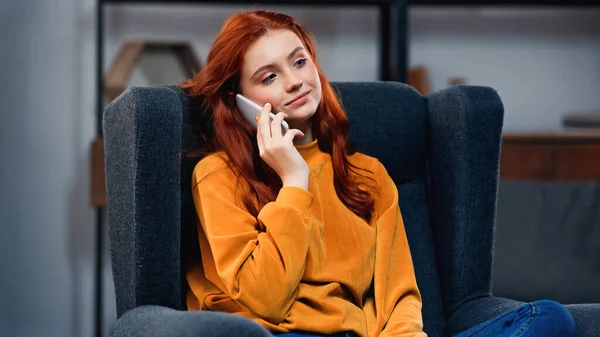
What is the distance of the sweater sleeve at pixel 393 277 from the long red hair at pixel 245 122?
0.14 feet

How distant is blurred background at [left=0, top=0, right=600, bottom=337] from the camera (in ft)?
8.26

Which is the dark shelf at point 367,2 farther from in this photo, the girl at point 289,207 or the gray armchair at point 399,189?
the girl at point 289,207

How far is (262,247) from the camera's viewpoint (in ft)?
4.60

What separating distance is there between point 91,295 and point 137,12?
3.22 feet

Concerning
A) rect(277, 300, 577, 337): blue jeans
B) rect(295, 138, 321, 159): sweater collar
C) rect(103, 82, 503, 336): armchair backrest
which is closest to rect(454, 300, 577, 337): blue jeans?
Result: rect(277, 300, 577, 337): blue jeans

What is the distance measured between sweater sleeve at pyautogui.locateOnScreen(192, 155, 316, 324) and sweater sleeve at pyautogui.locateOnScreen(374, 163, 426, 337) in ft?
0.62

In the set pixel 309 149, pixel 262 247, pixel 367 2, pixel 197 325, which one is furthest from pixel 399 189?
pixel 367 2

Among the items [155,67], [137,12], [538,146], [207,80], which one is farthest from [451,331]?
[137,12]

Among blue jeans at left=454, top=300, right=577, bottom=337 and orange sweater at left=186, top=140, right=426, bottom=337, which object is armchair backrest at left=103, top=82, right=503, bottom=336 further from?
blue jeans at left=454, top=300, right=577, bottom=337

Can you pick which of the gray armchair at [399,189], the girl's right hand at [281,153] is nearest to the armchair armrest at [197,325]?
the gray armchair at [399,189]

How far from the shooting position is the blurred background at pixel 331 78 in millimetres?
2518

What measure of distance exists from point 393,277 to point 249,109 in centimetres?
41

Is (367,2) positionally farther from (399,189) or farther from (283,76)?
(283,76)

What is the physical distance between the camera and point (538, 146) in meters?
2.72
